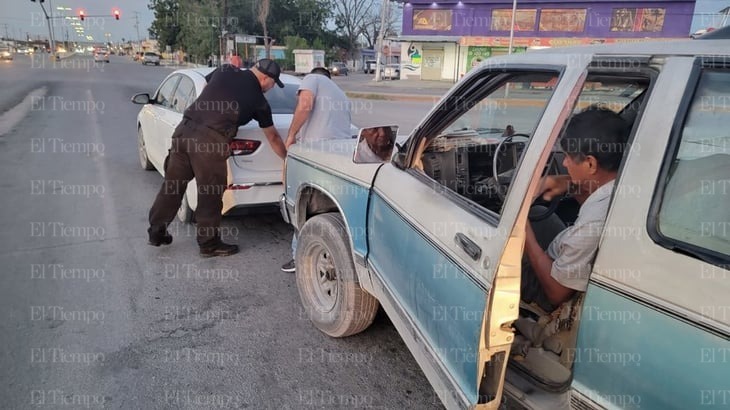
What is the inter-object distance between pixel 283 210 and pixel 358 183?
138 centimetres

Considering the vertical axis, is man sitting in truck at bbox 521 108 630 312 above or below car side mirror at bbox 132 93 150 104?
below

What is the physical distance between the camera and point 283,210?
161 inches

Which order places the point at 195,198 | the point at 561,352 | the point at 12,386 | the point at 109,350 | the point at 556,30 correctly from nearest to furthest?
the point at 561,352, the point at 12,386, the point at 109,350, the point at 195,198, the point at 556,30

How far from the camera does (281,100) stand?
5.55m

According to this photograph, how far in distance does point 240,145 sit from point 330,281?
6.18 ft

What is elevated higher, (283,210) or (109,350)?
(283,210)

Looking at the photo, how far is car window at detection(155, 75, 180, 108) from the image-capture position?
6.08 m

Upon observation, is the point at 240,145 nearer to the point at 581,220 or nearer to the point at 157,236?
the point at 157,236

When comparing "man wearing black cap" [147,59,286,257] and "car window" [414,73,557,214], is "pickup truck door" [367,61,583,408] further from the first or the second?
"man wearing black cap" [147,59,286,257]

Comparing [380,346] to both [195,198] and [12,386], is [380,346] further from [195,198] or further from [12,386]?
[195,198]

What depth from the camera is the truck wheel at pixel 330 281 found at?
3.10 metres

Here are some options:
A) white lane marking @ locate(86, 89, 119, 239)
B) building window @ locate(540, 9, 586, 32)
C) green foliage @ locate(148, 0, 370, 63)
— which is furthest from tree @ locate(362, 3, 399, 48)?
white lane marking @ locate(86, 89, 119, 239)

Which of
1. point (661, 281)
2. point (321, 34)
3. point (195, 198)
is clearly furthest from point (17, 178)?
point (321, 34)

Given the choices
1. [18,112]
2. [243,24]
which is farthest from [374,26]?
[18,112]
